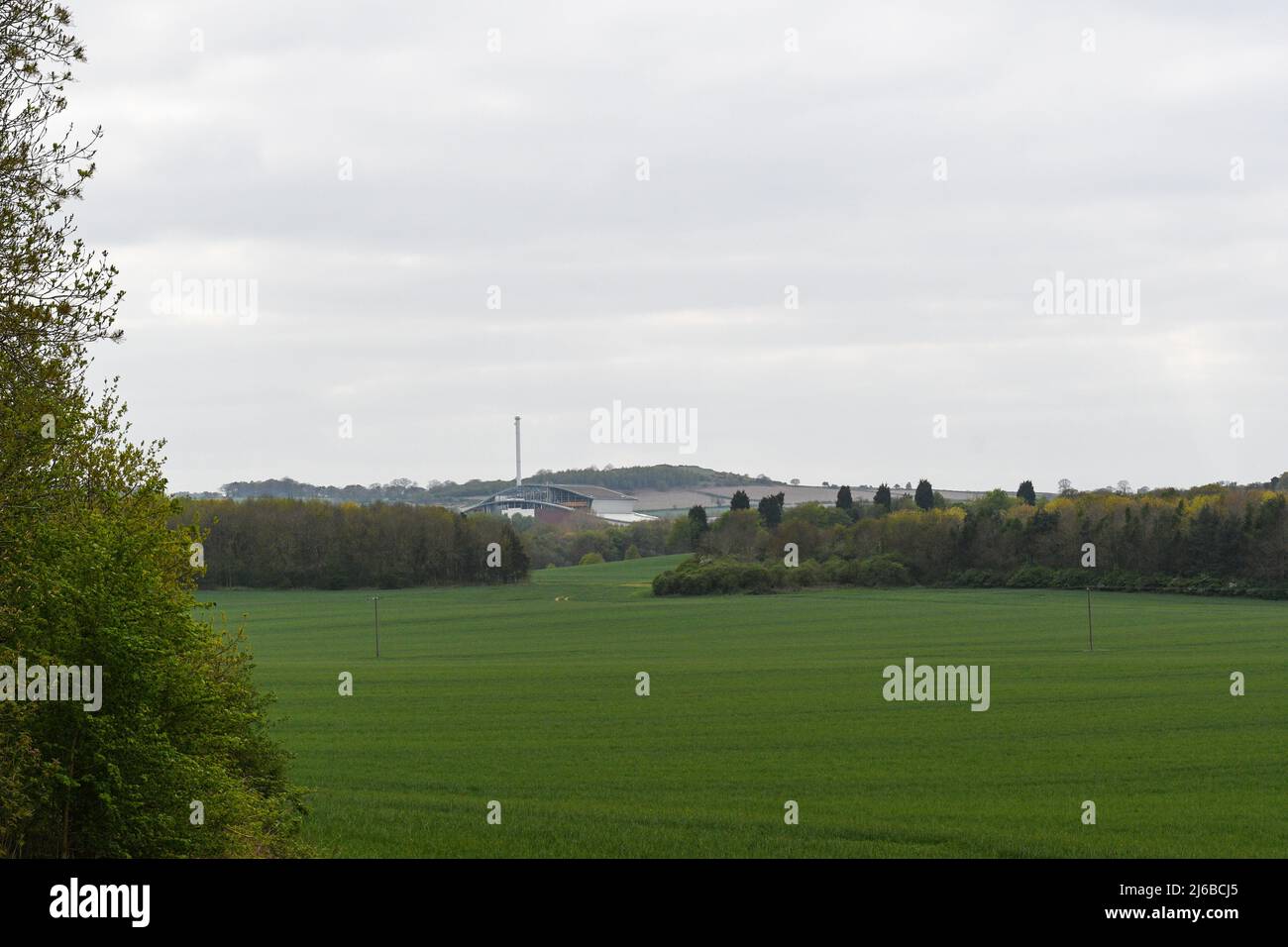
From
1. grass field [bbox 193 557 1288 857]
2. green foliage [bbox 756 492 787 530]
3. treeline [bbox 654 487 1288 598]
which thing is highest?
green foliage [bbox 756 492 787 530]

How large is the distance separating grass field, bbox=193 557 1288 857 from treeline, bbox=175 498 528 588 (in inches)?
2614

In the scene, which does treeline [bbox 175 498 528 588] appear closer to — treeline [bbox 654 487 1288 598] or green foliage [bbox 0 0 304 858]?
treeline [bbox 654 487 1288 598]

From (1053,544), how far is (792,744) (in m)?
103

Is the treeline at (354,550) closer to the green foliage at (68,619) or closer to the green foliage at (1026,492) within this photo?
the green foliage at (1026,492)

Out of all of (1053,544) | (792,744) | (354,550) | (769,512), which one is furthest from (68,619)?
(769,512)

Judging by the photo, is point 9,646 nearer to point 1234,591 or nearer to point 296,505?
point 1234,591

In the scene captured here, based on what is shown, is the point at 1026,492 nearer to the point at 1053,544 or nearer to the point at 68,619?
the point at 1053,544

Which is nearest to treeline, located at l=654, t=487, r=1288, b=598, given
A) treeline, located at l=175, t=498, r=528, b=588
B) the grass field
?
treeline, located at l=175, t=498, r=528, b=588

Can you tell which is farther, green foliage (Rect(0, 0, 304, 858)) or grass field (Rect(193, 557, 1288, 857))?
grass field (Rect(193, 557, 1288, 857))

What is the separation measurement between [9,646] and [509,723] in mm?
31086

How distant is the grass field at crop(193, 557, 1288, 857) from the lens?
83.8 feet

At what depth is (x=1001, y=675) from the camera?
61062 millimetres

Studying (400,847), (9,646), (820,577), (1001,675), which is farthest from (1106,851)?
(820,577)

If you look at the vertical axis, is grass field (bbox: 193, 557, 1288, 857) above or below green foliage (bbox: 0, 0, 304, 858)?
below
